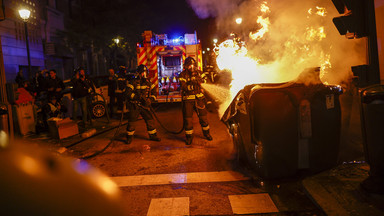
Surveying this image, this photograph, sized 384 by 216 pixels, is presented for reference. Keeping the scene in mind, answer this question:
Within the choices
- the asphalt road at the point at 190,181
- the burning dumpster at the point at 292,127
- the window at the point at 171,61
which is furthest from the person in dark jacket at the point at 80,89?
the burning dumpster at the point at 292,127

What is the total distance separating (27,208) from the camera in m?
1.23

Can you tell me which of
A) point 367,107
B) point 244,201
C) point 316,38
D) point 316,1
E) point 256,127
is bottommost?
point 244,201

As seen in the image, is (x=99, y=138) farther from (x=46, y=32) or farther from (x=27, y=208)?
(x=46, y=32)

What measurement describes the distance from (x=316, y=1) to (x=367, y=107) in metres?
9.37

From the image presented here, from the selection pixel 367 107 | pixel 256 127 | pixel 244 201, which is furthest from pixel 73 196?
pixel 367 107

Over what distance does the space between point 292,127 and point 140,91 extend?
4239 millimetres

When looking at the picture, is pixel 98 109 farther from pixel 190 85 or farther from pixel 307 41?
pixel 307 41

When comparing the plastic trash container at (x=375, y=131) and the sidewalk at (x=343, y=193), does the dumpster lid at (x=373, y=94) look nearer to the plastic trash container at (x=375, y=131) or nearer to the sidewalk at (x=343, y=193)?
the plastic trash container at (x=375, y=131)

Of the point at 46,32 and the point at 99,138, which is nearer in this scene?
the point at 99,138

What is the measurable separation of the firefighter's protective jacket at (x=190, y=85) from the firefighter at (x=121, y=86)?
1.84 metres

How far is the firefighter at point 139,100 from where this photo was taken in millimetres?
7426

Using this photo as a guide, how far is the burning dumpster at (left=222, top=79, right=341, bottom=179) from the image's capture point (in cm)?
438

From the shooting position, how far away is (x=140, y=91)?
7562 mm

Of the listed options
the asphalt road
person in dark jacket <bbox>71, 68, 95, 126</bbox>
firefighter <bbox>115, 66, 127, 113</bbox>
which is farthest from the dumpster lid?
person in dark jacket <bbox>71, 68, 95, 126</bbox>
